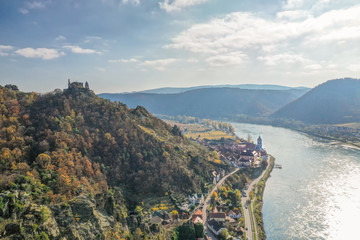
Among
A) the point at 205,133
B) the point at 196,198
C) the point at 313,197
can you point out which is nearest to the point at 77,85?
the point at 196,198

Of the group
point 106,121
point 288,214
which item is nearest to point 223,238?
point 288,214

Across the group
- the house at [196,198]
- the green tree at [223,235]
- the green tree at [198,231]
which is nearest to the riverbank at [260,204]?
the green tree at [223,235]

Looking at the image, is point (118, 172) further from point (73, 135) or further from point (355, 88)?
point (355, 88)

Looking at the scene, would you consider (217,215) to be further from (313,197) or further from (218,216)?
(313,197)

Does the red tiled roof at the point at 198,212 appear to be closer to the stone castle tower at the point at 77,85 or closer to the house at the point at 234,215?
the house at the point at 234,215

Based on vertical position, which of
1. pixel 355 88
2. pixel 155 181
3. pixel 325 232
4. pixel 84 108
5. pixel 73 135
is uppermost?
pixel 355 88
